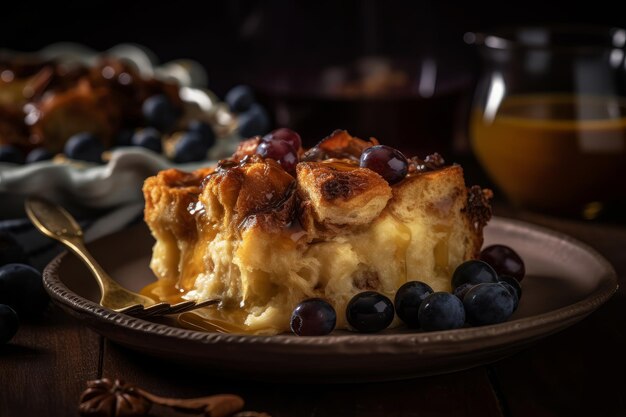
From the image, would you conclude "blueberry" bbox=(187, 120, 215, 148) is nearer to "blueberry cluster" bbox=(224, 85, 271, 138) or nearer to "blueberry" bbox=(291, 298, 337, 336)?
"blueberry cluster" bbox=(224, 85, 271, 138)

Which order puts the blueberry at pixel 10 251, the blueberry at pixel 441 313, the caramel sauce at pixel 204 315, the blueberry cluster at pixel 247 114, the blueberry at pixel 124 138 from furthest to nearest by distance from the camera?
the blueberry cluster at pixel 247 114, the blueberry at pixel 124 138, the blueberry at pixel 10 251, the caramel sauce at pixel 204 315, the blueberry at pixel 441 313

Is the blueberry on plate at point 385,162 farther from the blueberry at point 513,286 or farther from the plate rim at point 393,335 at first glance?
the plate rim at point 393,335

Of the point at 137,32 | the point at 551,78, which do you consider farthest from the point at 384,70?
the point at 137,32

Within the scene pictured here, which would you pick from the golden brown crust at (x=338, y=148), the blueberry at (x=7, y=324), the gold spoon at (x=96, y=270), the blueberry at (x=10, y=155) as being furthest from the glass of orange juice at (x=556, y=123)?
the blueberry at (x=7, y=324)

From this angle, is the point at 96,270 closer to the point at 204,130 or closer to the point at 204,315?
the point at 204,315

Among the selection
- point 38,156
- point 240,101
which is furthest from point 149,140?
point 240,101

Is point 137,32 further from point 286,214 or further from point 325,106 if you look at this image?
point 286,214
